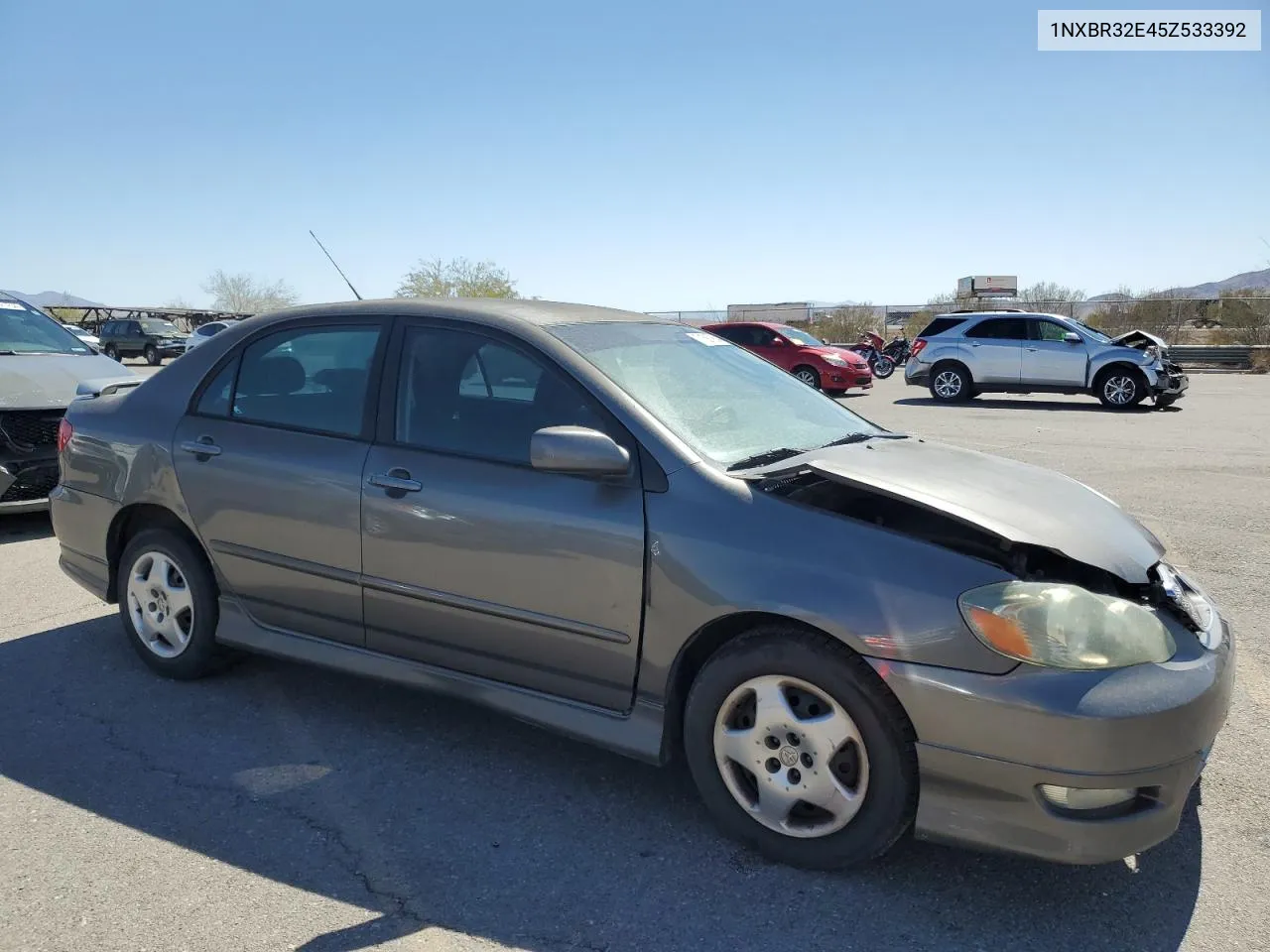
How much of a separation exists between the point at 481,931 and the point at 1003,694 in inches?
57.7

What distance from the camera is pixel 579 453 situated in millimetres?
2973

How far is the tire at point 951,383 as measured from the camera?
18.6 metres

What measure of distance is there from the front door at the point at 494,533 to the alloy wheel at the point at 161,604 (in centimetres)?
111

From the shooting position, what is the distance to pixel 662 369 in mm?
3594

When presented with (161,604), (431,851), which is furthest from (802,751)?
(161,604)

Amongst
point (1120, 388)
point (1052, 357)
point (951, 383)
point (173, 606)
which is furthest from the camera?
point (951, 383)

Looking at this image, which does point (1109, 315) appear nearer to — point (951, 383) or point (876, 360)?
point (876, 360)

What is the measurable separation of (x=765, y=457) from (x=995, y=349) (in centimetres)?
1630

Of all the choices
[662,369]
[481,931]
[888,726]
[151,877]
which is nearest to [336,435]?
[662,369]

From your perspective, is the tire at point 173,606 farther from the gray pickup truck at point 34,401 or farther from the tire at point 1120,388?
the tire at point 1120,388

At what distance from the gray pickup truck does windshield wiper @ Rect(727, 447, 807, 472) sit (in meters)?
4.56

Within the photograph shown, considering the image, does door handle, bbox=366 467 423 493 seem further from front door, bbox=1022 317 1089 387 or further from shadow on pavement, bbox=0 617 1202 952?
front door, bbox=1022 317 1089 387

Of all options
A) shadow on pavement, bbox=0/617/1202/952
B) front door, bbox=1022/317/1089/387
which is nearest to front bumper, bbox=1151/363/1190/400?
front door, bbox=1022/317/1089/387

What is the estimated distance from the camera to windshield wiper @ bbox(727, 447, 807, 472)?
3.16m
